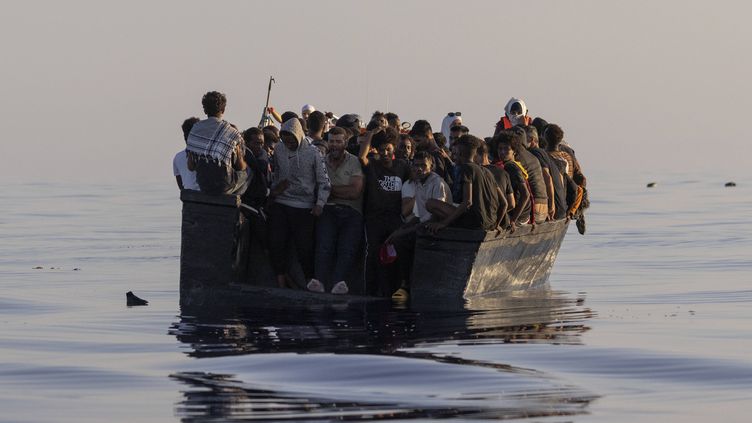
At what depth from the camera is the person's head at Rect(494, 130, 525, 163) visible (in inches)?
725

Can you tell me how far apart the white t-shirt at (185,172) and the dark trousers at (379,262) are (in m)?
1.76

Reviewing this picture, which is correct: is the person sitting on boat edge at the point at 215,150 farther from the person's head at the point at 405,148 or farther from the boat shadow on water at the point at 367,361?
the person's head at the point at 405,148

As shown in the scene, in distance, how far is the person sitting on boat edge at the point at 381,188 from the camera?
17.8 m

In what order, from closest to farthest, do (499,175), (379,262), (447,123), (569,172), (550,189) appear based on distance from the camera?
(499,175) → (379,262) → (550,189) → (569,172) → (447,123)

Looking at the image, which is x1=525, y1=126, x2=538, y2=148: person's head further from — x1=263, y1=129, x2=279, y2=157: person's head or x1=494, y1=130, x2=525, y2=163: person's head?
x1=263, y1=129, x2=279, y2=157: person's head

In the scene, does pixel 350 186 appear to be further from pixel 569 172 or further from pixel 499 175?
pixel 569 172

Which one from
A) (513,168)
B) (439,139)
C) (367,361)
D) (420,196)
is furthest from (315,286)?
(367,361)

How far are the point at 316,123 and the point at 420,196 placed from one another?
4.34 feet

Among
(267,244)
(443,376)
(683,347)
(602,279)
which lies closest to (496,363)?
(443,376)

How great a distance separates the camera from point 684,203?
177ft

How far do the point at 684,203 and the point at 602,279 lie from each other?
31101 mm

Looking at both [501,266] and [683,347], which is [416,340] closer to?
[683,347]

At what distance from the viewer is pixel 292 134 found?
57.8ft

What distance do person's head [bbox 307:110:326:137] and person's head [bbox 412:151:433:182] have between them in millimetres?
1152
